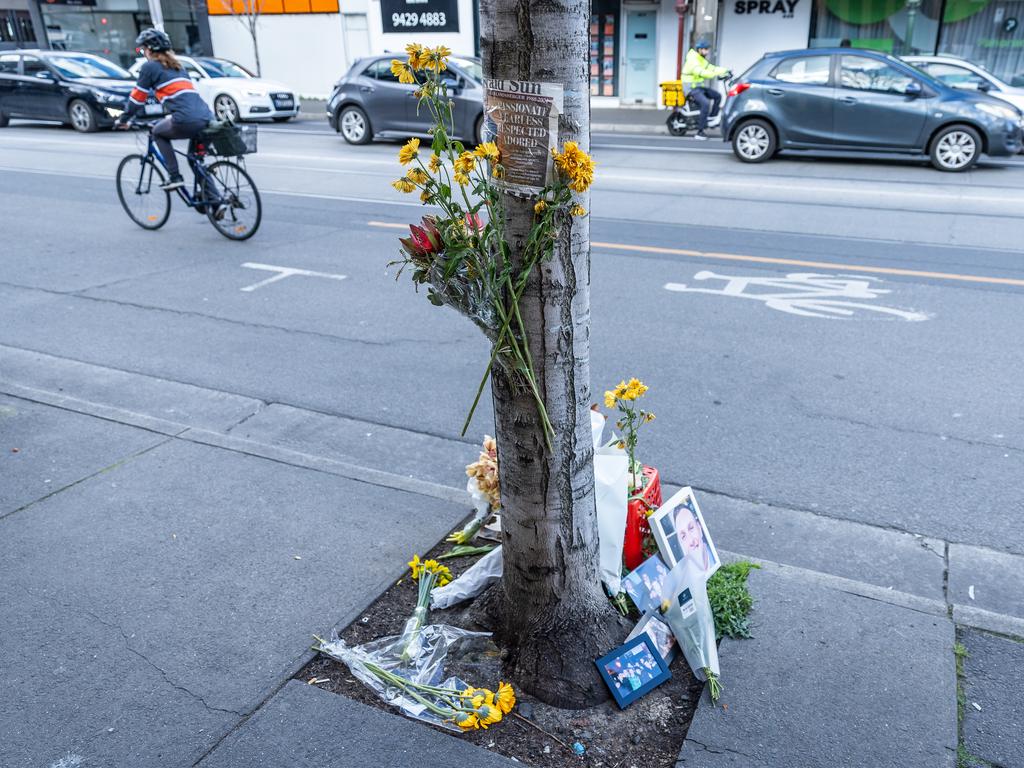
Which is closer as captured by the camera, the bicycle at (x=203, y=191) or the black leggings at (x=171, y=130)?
the black leggings at (x=171, y=130)

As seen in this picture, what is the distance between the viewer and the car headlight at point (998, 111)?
13000mm

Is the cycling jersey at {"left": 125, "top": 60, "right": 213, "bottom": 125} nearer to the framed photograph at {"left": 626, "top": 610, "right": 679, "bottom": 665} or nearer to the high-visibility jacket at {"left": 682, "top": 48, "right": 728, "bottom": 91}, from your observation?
the framed photograph at {"left": 626, "top": 610, "right": 679, "bottom": 665}

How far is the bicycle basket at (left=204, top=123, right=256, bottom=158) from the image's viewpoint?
8.80 metres

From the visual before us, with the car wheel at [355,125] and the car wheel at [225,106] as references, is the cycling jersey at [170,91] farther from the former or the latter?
the car wheel at [225,106]

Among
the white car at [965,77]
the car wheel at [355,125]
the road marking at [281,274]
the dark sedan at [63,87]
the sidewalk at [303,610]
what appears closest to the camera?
the sidewalk at [303,610]

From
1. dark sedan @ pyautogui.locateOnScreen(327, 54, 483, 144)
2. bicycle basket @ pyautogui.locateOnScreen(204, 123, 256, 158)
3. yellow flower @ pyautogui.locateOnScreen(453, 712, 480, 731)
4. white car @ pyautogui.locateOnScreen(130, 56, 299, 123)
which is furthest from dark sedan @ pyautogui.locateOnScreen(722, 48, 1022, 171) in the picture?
yellow flower @ pyautogui.locateOnScreen(453, 712, 480, 731)

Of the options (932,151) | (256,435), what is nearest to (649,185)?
(932,151)

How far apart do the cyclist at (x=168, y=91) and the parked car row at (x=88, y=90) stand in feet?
36.2

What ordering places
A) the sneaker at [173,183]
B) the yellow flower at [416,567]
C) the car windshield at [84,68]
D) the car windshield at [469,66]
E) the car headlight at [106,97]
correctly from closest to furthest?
the yellow flower at [416,567] < the sneaker at [173,183] < the car windshield at [469,66] < the car headlight at [106,97] < the car windshield at [84,68]

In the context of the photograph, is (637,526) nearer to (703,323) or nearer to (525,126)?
(525,126)

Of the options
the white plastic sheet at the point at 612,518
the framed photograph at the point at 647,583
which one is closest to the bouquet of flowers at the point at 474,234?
the white plastic sheet at the point at 612,518

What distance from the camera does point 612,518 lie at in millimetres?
3297

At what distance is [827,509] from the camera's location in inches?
173

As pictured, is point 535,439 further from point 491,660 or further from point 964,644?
point 964,644
